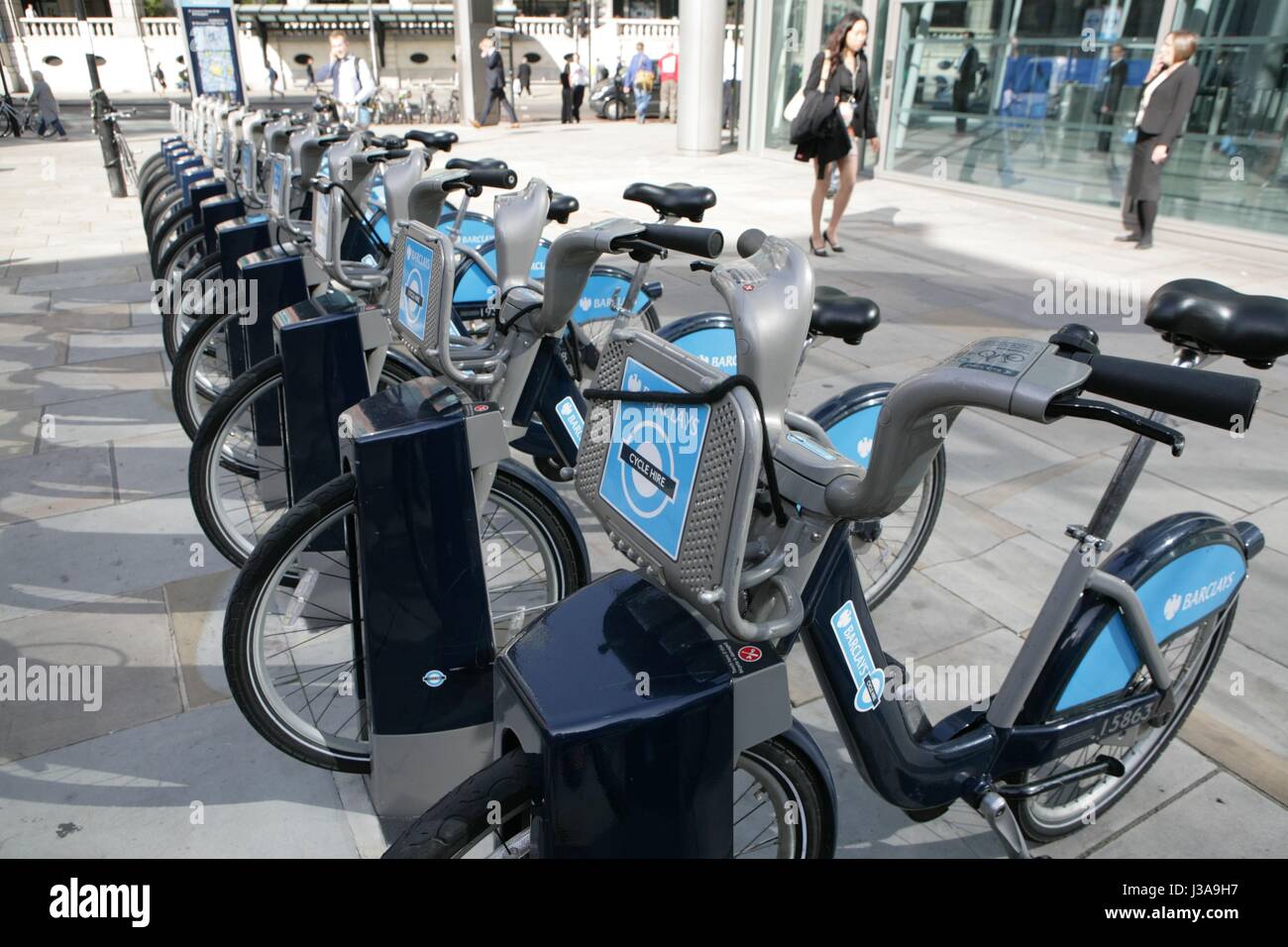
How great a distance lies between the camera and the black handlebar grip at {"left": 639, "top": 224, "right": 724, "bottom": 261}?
1742 millimetres

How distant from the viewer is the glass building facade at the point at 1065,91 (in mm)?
8344

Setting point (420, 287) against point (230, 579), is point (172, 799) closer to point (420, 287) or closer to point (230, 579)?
point (230, 579)

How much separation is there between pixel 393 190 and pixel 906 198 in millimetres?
8838

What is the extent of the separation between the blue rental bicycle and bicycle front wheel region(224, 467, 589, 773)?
0.74 metres

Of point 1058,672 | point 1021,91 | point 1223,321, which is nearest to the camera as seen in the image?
point 1223,321

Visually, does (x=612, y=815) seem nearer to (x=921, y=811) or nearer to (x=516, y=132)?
(x=921, y=811)

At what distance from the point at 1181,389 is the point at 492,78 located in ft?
68.8

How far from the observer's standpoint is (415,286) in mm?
2773

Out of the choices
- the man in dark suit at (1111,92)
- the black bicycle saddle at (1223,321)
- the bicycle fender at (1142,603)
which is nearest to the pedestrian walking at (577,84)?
the man in dark suit at (1111,92)

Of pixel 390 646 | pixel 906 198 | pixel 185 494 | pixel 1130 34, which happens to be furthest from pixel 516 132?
pixel 390 646

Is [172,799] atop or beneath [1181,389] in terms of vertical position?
beneath

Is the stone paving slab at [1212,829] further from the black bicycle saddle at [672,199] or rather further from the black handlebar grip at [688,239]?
the black bicycle saddle at [672,199]

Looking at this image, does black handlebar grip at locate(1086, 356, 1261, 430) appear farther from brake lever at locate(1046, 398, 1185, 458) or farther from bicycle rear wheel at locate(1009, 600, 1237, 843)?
bicycle rear wheel at locate(1009, 600, 1237, 843)

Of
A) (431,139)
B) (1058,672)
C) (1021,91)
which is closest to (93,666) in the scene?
(1058,672)
